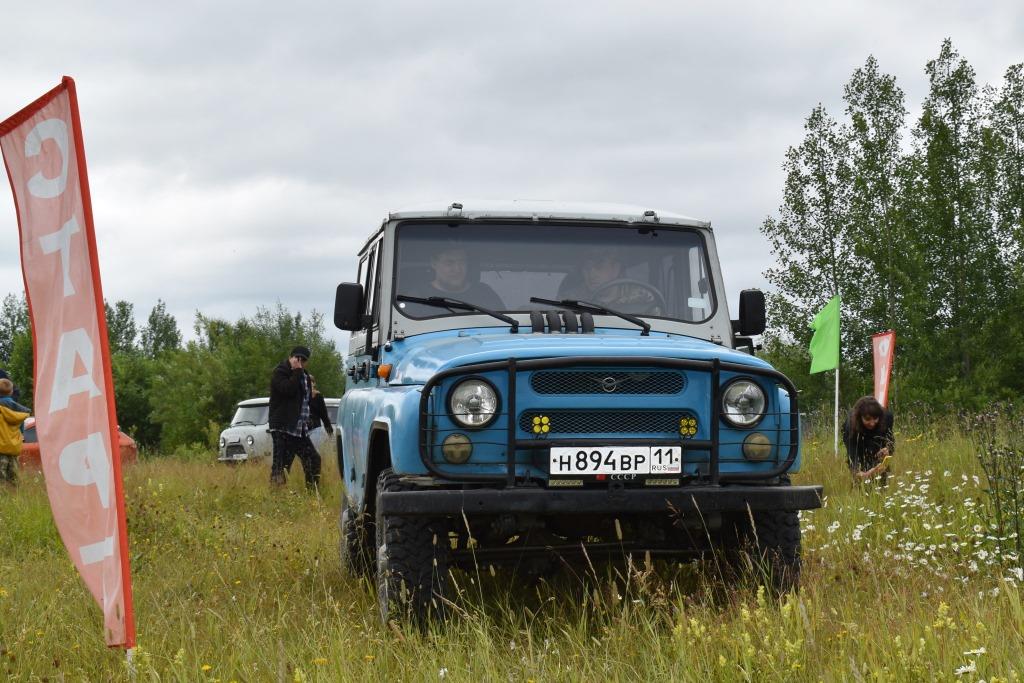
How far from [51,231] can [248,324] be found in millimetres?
55915

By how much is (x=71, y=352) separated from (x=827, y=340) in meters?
13.8

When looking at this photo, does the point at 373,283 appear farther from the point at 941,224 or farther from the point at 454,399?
the point at 941,224

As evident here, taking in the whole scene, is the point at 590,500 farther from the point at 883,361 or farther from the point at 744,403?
the point at 883,361

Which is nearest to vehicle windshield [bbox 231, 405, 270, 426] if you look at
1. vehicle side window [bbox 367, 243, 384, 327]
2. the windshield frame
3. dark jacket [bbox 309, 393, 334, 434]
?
dark jacket [bbox 309, 393, 334, 434]

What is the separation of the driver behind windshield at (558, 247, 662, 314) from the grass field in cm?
135

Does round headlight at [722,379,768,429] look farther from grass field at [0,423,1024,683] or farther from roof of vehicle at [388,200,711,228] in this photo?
roof of vehicle at [388,200,711,228]

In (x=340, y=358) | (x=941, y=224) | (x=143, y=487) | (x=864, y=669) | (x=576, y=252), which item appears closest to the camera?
(x=864, y=669)

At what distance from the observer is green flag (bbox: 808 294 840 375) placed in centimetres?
1639

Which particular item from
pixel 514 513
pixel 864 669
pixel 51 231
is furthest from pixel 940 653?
pixel 51 231

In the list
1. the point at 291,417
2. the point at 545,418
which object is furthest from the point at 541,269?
the point at 291,417

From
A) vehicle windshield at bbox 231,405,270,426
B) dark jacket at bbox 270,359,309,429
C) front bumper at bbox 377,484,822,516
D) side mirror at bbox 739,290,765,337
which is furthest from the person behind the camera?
vehicle windshield at bbox 231,405,270,426

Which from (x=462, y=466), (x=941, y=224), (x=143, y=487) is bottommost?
(x=143, y=487)

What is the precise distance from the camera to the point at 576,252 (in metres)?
6.15

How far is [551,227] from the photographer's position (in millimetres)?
6203
